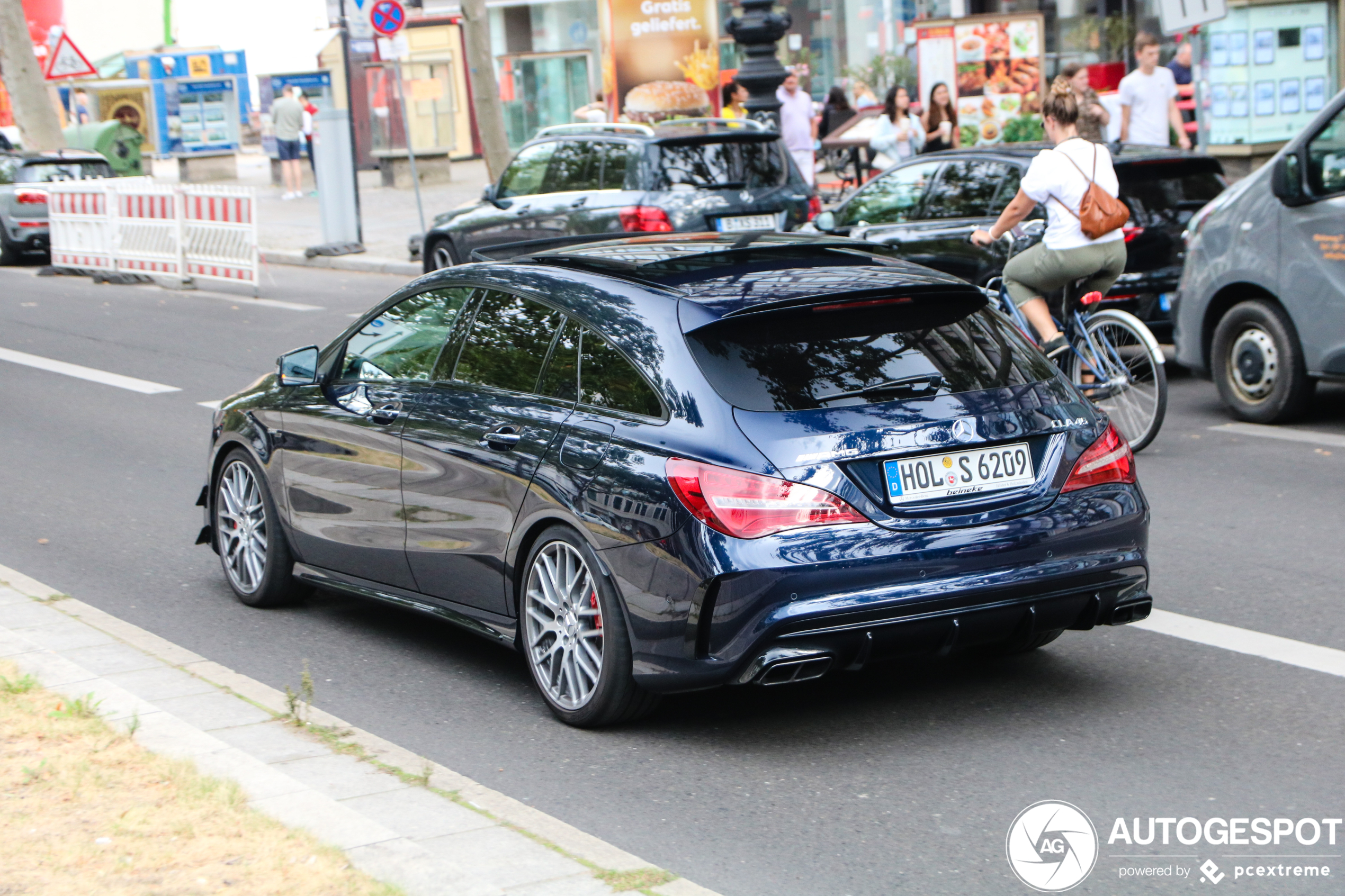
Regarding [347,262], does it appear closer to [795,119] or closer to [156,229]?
[156,229]

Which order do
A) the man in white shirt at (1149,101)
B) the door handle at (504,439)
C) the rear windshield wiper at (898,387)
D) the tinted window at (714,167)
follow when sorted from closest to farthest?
the rear windshield wiper at (898,387) → the door handle at (504,439) → the tinted window at (714,167) → the man in white shirt at (1149,101)

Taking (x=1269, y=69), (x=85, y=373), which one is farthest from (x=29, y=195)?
(x=1269, y=69)

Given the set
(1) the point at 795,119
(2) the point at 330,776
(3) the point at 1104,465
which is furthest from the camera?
(1) the point at 795,119

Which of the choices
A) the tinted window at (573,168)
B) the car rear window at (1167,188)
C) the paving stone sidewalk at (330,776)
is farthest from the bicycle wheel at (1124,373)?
the tinted window at (573,168)

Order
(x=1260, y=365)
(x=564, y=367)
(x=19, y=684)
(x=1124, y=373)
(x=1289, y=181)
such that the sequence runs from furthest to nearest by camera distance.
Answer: (x=1260, y=365), (x=1289, y=181), (x=1124, y=373), (x=564, y=367), (x=19, y=684)

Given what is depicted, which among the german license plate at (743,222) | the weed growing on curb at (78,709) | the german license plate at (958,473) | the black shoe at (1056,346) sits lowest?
the weed growing on curb at (78,709)

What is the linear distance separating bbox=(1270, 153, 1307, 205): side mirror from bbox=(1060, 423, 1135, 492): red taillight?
4.81m

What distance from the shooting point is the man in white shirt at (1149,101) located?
54.3ft

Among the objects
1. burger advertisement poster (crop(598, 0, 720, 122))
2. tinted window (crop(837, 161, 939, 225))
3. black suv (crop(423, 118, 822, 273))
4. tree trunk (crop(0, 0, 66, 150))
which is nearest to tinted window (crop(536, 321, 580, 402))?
tinted window (crop(837, 161, 939, 225))

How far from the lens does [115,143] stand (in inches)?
1597

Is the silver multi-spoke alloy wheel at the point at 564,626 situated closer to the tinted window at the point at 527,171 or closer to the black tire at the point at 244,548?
the black tire at the point at 244,548

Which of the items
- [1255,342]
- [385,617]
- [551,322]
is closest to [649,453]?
[551,322]

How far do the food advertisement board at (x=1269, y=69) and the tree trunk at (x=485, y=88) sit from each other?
33.7ft

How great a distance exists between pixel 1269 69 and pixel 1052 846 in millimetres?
16315
